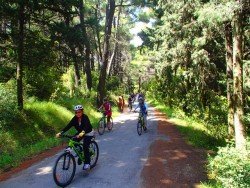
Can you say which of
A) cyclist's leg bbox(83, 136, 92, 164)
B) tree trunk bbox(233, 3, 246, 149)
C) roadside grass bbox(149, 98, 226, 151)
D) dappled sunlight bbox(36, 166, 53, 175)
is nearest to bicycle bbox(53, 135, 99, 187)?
cyclist's leg bbox(83, 136, 92, 164)

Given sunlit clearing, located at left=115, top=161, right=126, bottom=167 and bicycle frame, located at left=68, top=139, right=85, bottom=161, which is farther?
sunlit clearing, located at left=115, top=161, right=126, bottom=167

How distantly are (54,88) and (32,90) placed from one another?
1724mm

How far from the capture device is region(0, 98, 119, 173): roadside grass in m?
12.5

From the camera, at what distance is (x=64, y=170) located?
8.97m

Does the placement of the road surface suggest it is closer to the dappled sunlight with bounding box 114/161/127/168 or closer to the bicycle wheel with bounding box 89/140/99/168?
the dappled sunlight with bounding box 114/161/127/168

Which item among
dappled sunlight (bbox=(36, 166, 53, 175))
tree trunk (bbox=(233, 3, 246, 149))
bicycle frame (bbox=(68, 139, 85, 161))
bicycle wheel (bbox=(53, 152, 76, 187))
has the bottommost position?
dappled sunlight (bbox=(36, 166, 53, 175))

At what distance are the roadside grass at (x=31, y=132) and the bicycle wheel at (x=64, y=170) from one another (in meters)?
2.79

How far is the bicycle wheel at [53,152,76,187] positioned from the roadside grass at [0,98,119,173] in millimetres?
2788

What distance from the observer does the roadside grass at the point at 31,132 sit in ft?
40.9

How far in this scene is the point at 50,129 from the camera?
55.5ft

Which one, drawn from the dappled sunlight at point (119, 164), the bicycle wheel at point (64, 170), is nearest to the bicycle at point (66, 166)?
the bicycle wheel at point (64, 170)

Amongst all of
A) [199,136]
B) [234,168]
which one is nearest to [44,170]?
[234,168]

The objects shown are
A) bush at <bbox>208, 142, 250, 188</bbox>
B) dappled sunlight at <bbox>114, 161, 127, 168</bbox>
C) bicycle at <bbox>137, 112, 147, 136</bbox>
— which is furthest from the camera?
bicycle at <bbox>137, 112, 147, 136</bbox>

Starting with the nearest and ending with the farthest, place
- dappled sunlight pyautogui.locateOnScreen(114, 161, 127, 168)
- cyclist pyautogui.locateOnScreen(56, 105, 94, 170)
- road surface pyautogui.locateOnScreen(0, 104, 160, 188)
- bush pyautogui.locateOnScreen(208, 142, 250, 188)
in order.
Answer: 1. bush pyautogui.locateOnScreen(208, 142, 250, 188)
2. road surface pyautogui.locateOnScreen(0, 104, 160, 188)
3. cyclist pyautogui.locateOnScreen(56, 105, 94, 170)
4. dappled sunlight pyautogui.locateOnScreen(114, 161, 127, 168)
